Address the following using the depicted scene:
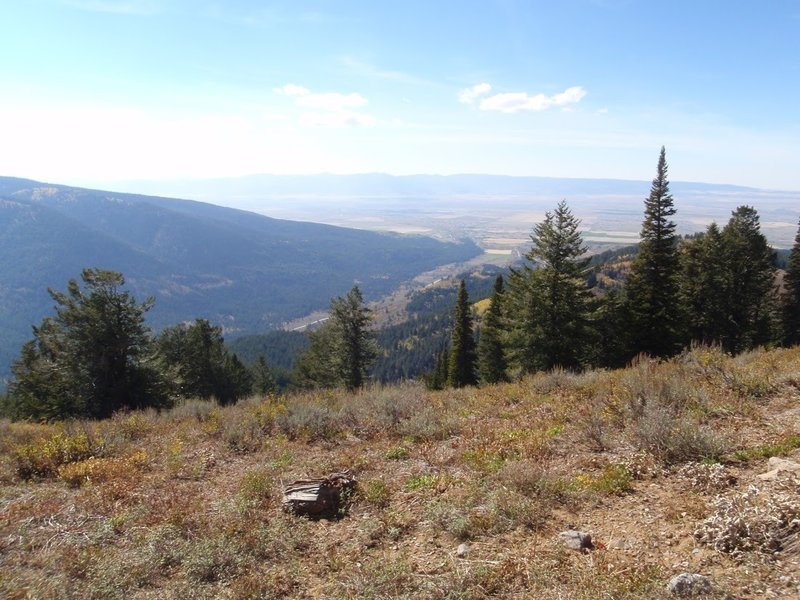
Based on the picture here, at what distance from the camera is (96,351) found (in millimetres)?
22797

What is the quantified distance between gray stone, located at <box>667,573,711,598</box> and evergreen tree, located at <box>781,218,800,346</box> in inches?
1455

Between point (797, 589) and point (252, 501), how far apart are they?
5.93 m

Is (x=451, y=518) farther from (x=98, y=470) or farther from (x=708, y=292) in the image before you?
(x=708, y=292)

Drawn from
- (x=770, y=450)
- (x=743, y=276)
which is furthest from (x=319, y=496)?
(x=743, y=276)

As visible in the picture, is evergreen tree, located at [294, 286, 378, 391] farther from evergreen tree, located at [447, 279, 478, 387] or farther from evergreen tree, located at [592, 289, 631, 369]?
evergreen tree, located at [592, 289, 631, 369]

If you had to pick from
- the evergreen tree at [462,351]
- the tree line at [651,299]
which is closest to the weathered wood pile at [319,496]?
the tree line at [651,299]

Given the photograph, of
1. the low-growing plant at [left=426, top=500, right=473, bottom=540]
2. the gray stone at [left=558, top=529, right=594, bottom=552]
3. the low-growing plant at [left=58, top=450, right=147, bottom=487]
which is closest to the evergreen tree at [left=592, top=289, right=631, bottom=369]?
the low-growing plant at [left=426, top=500, right=473, bottom=540]

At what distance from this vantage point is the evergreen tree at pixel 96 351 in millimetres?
22328

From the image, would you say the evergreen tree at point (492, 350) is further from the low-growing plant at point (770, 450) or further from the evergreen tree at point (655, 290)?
the low-growing plant at point (770, 450)

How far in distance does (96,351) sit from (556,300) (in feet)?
78.6

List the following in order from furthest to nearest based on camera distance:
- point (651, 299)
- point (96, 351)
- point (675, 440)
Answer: point (651, 299) < point (96, 351) < point (675, 440)

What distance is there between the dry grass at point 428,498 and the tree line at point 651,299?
44.6 feet

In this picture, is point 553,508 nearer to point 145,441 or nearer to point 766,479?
point 766,479

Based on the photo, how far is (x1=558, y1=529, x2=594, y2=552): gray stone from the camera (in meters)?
4.54
